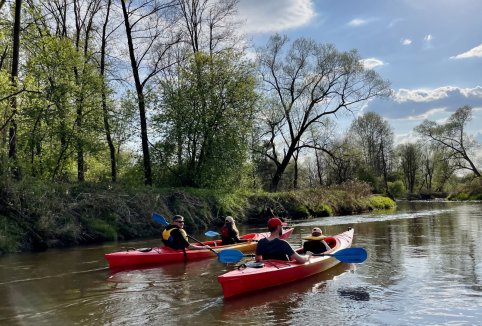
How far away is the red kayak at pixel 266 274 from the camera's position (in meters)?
7.91

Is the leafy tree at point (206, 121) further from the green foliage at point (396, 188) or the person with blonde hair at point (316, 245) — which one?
the green foliage at point (396, 188)

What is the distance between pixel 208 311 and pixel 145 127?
56.2 ft

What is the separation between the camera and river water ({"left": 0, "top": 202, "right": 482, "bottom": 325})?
6953 millimetres

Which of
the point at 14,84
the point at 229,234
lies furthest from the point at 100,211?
the point at 229,234

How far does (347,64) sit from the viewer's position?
109 ft

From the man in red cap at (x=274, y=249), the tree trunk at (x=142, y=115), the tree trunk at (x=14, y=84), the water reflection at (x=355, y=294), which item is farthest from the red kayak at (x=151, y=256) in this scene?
the tree trunk at (x=142, y=115)

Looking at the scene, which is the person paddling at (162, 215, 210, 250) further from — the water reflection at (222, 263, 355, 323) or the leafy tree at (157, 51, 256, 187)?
Answer: the leafy tree at (157, 51, 256, 187)

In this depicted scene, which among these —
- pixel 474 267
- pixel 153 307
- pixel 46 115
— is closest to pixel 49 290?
pixel 153 307

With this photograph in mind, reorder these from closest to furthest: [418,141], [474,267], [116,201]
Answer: [474,267] < [116,201] < [418,141]

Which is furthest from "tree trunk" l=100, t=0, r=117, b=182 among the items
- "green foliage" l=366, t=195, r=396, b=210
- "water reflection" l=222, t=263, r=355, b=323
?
"green foliage" l=366, t=195, r=396, b=210

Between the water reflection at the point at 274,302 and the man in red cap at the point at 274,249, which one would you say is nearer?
the water reflection at the point at 274,302

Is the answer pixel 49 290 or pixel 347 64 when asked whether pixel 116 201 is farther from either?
pixel 347 64

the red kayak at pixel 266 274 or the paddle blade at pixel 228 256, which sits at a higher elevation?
the paddle blade at pixel 228 256

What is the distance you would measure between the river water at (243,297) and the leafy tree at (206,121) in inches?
459
